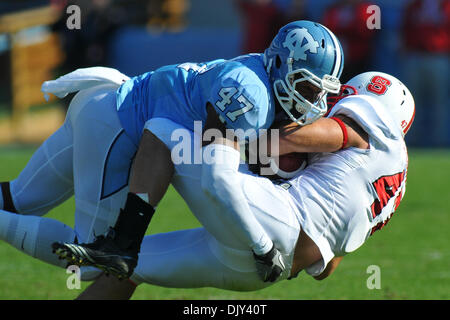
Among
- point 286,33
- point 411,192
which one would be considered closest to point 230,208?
point 286,33

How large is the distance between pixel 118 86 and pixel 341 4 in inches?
253

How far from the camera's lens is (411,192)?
24.3 feet

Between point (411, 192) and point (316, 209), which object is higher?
point (316, 209)

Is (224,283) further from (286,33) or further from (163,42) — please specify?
(163,42)

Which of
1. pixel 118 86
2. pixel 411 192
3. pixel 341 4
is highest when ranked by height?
pixel 118 86

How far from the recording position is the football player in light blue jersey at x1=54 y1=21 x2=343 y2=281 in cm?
295

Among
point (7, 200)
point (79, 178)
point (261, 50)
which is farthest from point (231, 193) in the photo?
point (261, 50)

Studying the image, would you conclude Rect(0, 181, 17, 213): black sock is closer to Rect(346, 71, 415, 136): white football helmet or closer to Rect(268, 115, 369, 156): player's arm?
Rect(268, 115, 369, 156): player's arm

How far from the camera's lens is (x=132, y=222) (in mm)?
3061

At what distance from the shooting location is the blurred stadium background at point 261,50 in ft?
14.5

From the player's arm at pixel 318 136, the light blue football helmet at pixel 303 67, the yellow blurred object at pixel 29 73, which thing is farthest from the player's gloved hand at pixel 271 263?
the yellow blurred object at pixel 29 73

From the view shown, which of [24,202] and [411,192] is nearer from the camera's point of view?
[24,202]

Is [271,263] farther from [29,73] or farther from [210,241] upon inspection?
[29,73]

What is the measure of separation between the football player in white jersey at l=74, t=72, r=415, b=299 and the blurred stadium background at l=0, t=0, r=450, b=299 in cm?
90
